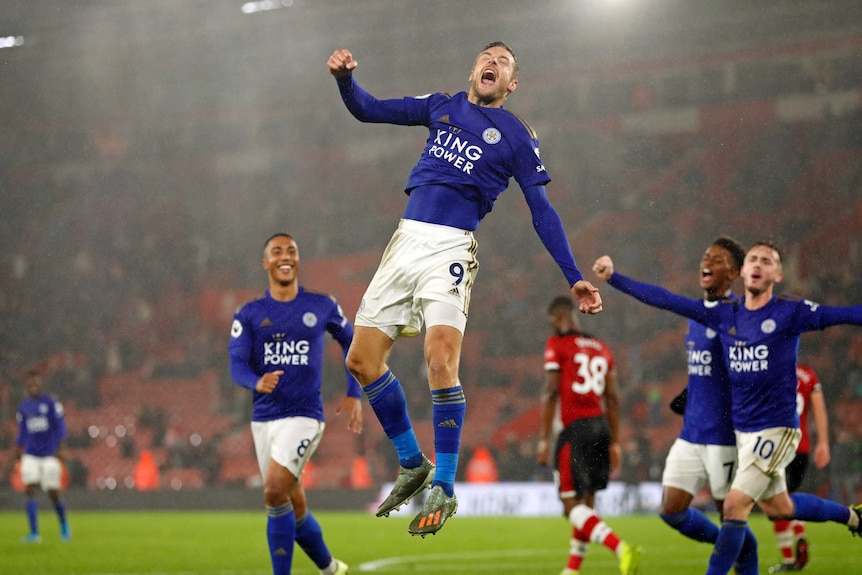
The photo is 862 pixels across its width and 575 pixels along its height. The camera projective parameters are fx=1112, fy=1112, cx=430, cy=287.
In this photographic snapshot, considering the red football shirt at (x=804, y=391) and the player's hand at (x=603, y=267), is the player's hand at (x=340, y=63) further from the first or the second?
the red football shirt at (x=804, y=391)

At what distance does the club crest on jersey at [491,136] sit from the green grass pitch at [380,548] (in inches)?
217

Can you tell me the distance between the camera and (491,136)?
592cm

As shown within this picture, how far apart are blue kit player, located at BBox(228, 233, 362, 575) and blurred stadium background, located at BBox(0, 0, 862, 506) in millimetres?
12045

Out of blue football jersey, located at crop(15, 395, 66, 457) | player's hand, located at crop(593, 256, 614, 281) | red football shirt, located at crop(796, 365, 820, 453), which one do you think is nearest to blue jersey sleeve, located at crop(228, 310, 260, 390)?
player's hand, located at crop(593, 256, 614, 281)

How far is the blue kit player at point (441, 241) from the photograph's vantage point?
568cm

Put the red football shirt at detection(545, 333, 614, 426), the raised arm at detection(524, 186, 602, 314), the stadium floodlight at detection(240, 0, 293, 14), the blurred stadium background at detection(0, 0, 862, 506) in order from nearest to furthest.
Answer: the raised arm at detection(524, 186, 602, 314), the red football shirt at detection(545, 333, 614, 426), the blurred stadium background at detection(0, 0, 862, 506), the stadium floodlight at detection(240, 0, 293, 14)

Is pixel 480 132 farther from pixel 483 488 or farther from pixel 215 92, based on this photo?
pixel 215 92

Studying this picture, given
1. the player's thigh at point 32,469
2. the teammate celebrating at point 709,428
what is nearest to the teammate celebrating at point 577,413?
the teammate celebrating at point 709,428

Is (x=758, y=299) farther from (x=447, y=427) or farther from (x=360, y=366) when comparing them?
(x=360, y=366)

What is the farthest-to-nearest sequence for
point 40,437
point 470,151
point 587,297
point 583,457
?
point 40,437
point 583,457
point 470,151
point 587,297

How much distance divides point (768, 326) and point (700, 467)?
120cm

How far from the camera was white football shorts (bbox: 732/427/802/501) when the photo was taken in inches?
291

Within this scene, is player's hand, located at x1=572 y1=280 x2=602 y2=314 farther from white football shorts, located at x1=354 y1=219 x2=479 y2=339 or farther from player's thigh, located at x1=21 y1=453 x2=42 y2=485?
player's thigh, located at x1=21 y1=453 x2=42 y2=485

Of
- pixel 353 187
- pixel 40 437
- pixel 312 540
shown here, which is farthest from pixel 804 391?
pixel 353 187
